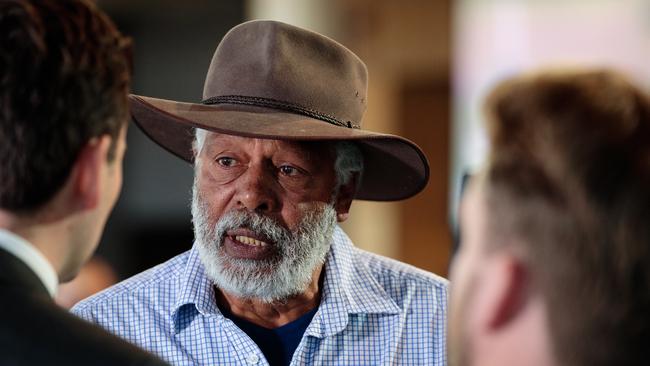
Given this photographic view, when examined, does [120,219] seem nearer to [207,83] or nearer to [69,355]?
[207,83]

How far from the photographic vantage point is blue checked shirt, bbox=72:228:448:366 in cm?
222

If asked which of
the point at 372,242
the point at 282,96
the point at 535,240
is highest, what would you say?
the point at 282,96

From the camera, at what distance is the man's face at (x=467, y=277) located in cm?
138

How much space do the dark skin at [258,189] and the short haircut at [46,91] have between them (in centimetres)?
82

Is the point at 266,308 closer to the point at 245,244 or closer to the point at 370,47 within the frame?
the point at 245,244

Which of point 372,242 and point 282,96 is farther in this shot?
point 372,242

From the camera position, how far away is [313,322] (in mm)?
2256

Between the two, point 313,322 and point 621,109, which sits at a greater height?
point 621,109

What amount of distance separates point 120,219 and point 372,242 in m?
1.97

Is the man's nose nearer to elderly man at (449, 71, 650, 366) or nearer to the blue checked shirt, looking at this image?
the blue checked shirt

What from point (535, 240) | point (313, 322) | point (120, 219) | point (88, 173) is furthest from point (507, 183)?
point (120, 219)

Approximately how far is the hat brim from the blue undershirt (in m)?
0.44

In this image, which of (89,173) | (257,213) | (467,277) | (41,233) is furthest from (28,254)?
(257,213)

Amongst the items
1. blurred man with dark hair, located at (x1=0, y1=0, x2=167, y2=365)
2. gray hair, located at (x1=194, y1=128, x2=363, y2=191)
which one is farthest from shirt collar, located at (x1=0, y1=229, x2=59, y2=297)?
gray hair, located at (x1=194, y1=128, x2=363, y2=191)
